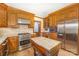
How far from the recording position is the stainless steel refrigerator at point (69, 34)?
5.66 ft

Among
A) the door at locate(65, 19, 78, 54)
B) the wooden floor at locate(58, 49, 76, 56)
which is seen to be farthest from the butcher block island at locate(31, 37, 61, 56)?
the door at locate(65, 19, 78, 54)

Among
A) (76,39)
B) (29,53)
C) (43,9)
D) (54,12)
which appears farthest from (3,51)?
(76,39)

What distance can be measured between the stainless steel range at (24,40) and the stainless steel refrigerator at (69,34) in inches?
26.7

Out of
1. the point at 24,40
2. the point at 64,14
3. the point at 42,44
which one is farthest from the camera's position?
the point at 24,40

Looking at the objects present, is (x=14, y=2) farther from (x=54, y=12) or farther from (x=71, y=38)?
(x=71, y=38)

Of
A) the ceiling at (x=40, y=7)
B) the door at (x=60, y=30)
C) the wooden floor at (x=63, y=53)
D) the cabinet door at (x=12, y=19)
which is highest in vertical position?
the ceiling at (x=40, y=7)

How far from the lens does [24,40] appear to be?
6.45 ft

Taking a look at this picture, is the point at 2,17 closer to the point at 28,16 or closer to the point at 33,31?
the point at 28,16

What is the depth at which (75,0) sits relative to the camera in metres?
1.77

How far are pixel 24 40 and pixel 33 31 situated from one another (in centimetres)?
29

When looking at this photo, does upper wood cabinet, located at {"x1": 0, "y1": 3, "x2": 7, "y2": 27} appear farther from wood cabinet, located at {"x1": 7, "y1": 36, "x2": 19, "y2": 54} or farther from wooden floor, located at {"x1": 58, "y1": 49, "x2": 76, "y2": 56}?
wooden floor, located at {"x1": 58, "y1": 49, "x2": 76, "y2": 56}

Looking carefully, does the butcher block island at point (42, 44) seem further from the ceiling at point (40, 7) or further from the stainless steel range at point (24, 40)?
the ceiling at point (40, 7)

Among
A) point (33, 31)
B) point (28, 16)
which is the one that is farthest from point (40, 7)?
point (33, 31)

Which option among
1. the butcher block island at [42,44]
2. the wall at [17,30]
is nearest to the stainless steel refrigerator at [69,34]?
the butcher block island at [42,44]
